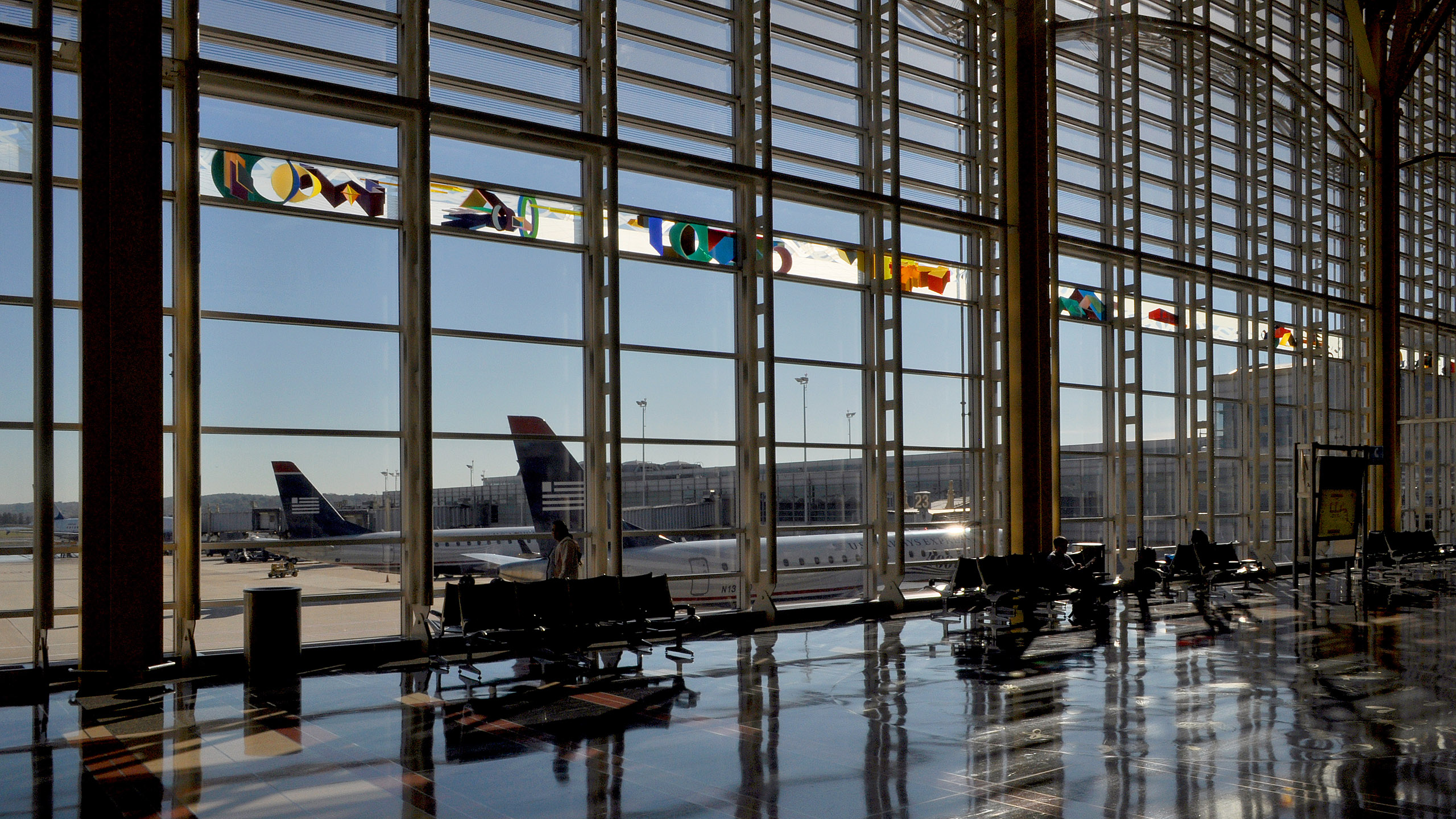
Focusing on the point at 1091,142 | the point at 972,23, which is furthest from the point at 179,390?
the point at 1091,142

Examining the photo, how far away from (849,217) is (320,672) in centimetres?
964

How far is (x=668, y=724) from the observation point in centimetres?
811

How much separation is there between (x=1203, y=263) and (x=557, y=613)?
15.8m

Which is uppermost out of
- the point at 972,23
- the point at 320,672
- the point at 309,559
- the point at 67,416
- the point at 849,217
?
the point at 972,23

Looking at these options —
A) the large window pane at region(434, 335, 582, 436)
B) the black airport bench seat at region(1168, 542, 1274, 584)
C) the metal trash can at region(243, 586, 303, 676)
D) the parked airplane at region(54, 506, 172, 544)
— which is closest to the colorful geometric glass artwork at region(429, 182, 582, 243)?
the large window pane at region(434, 335, 582, 436)

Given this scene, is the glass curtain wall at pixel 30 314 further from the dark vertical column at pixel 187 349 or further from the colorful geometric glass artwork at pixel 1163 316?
the colorful geometric glass artwork at pixel 1163 316

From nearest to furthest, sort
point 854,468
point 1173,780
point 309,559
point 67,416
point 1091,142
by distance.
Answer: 1. point 1173,780
2. point 67,416
3. point 309,559
4. point 854,468
5. point 1091,142

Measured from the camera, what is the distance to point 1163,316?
20969mm

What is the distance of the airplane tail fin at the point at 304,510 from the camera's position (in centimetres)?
1154

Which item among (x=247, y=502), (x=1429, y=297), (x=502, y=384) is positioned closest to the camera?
(x=247, y=502)

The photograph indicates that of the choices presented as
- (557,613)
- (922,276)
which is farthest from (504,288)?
(922,276)

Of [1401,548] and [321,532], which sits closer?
[321,532]

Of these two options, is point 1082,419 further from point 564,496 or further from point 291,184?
point 291,184

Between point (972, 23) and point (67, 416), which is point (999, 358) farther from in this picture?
point (67, 416)
